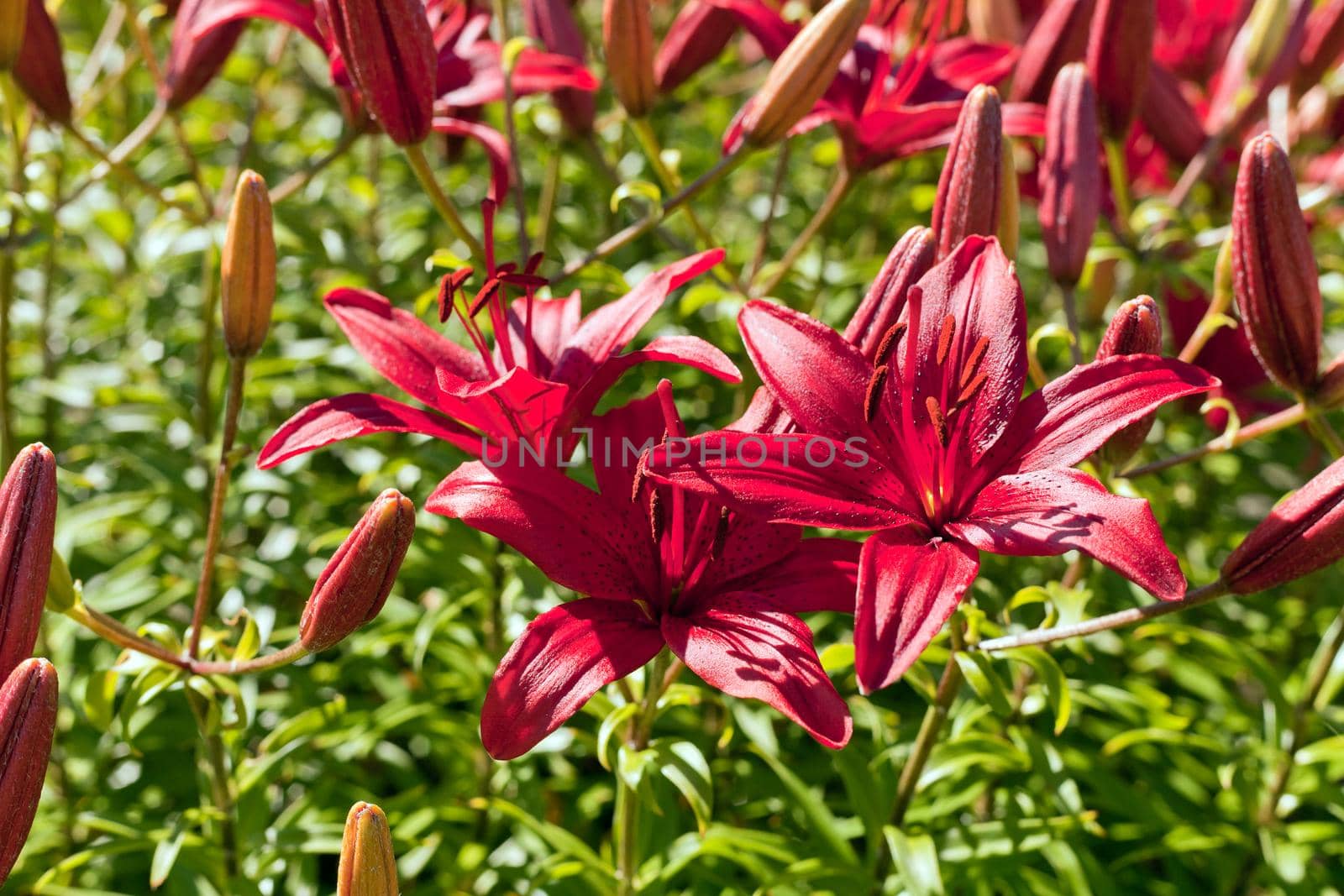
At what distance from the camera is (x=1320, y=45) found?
1.60 m

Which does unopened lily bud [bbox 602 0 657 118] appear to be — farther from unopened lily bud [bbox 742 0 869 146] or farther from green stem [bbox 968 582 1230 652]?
green stem [bbox 968 582 1230 652]

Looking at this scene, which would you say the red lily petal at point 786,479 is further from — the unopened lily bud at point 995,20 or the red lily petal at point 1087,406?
the unopened lily bud at point 995,20

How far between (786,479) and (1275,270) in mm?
437

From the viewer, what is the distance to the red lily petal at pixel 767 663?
0.83 metres

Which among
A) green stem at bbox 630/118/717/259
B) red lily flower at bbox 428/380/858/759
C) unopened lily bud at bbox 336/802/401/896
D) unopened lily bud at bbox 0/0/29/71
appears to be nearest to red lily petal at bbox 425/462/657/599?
red lily flower at bbox 428/380/858/759

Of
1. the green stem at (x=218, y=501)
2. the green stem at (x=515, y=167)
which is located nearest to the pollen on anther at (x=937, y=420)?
the green stem at (x=515, y=167)

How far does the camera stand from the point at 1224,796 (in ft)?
4.70

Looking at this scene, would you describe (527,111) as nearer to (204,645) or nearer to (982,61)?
(982,61)

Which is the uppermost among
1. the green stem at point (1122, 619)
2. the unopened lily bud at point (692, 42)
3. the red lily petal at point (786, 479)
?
the unopened lily bud at point (692, 42)

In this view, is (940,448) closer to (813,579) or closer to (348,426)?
(813,579)

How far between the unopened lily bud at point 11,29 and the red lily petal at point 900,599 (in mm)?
957

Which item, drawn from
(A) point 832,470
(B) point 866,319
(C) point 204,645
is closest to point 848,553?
(A) point 832,470

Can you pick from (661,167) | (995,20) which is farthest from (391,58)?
(995,20)

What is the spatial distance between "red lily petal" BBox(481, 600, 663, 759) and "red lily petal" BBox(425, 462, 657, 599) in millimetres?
33
